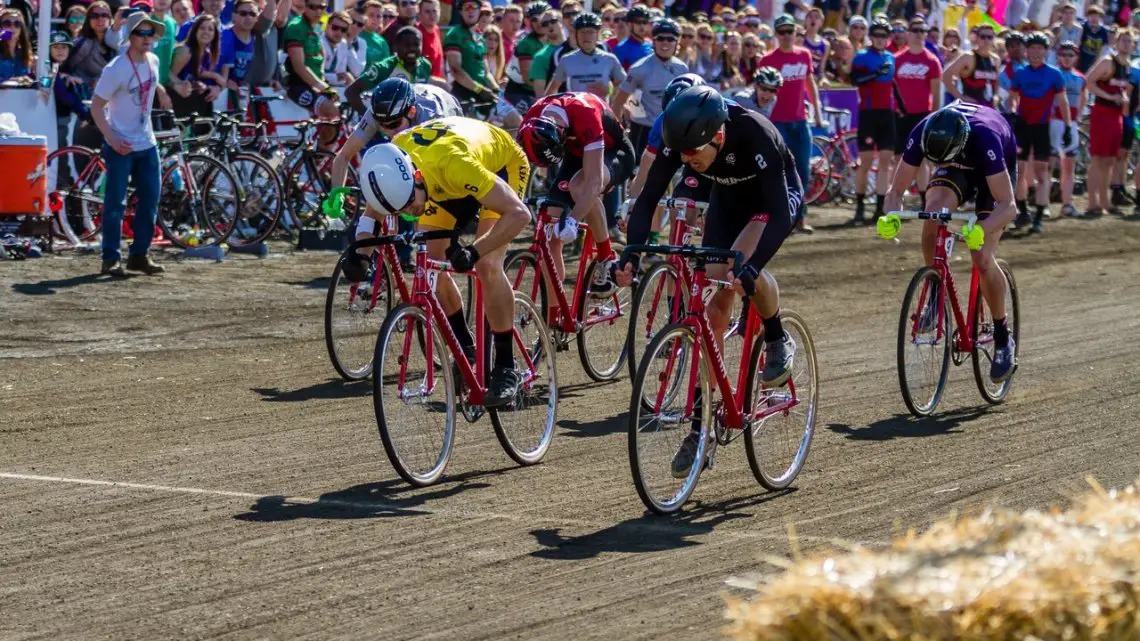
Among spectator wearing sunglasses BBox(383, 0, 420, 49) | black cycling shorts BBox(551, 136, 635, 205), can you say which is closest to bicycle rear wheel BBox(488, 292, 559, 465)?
black cycling shorts BBox(551, 136, 635, 205)

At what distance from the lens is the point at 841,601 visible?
379 cm

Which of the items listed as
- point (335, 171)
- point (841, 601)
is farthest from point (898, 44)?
point (841, 601)

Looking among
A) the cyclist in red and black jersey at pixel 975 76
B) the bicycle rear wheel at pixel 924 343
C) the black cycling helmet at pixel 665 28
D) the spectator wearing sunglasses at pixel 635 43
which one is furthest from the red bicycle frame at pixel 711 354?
the cyclist in red and black jersey at pixel 975 76

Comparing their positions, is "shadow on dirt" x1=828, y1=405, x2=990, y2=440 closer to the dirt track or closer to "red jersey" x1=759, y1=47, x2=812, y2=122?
the dirt track

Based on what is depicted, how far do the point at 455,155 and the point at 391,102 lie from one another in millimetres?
1214

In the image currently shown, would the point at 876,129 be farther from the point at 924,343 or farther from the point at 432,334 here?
the point at 432,334

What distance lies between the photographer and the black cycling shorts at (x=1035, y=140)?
21562 millimetres

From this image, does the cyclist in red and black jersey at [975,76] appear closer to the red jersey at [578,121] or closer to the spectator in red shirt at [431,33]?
the spectator in red shirt at [431,33]

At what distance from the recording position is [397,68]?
52.7ft

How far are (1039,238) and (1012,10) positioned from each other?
9.11 meters

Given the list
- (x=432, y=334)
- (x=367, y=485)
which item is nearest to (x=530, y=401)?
(x=432, y=334)

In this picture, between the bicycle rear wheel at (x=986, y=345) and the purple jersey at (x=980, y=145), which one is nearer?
the purple jersey at (x=980, y=145)

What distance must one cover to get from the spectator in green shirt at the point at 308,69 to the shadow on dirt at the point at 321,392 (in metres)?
6.65

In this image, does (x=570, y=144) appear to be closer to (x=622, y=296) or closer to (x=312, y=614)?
(x=622, y=296)
